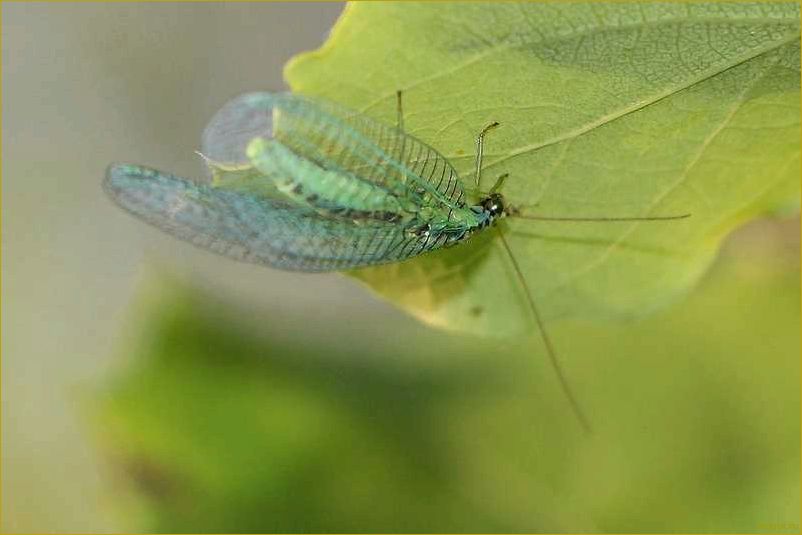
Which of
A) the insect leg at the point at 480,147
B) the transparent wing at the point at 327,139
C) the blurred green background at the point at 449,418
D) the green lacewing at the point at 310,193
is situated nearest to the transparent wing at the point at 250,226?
the green lacewing at the point at 310,193

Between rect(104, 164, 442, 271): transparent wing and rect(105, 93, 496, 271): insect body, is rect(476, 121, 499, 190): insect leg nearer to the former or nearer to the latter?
rect(105, 93, 496, 271): insect body

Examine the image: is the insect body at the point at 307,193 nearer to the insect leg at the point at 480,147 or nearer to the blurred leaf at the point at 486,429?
the insect leg at the point at 480,147

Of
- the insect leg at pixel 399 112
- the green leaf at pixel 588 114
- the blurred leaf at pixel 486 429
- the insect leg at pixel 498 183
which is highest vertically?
the green leaf at pixel 588 114

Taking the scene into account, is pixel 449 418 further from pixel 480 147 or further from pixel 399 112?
pixel 399 112

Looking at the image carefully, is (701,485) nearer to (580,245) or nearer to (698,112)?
(580,245)

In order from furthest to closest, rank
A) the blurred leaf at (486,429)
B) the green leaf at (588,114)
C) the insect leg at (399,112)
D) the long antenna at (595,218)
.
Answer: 1. the blurred leaf at (486,429)
2. the long antenna at (595,218)
3. the insect leg at (399,112)
4. the green leaf at (588,114)
